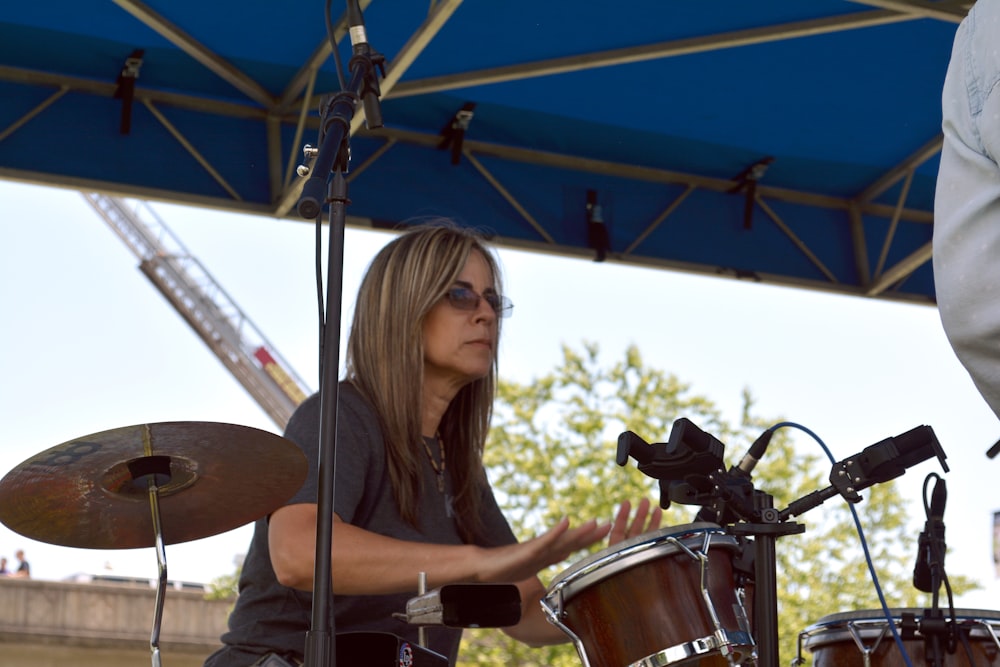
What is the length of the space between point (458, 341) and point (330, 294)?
122 centimetres

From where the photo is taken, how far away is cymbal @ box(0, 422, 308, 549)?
2.39 m

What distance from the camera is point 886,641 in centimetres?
327

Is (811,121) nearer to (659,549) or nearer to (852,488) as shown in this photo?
(659,549)

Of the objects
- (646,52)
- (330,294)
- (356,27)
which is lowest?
(330,294)

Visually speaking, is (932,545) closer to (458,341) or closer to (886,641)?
(886,641)

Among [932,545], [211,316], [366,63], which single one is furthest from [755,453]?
[211,316]

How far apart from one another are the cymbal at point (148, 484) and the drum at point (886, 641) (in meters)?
1.60

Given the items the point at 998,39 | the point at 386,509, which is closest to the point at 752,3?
the point at 386,509

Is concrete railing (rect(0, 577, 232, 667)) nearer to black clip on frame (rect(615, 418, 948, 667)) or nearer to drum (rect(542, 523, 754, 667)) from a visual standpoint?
drum (rect(542, 523, 754, 667))

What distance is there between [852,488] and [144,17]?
152 inches

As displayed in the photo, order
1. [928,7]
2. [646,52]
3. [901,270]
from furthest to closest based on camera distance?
[901,270]
[646,52]
[928,7]

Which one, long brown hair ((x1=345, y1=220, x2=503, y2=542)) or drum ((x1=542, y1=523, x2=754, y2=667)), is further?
long brown hair ((x1=345, y1=220, x2=503, y2=542))

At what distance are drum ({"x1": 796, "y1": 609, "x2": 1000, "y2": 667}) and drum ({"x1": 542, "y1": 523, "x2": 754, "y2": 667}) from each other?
70 centimetres

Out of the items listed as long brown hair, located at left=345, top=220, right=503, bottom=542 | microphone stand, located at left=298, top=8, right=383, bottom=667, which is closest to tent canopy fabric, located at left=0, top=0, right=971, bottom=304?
long brown hair, located at left=345, top=220, right=503, bottom=542
